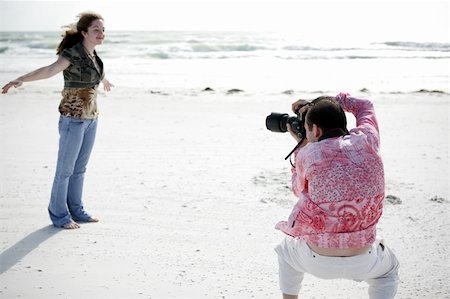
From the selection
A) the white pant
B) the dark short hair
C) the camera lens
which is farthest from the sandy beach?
the dark short hair

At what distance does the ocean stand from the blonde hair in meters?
8.85

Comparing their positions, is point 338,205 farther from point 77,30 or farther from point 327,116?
point 77,30

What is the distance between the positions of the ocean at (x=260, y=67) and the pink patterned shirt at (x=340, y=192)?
10.9 m

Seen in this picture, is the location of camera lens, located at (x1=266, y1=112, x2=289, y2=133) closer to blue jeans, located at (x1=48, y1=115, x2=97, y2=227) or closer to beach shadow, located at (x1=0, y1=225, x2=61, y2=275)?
blue jeans, located at (x1=48, y1=115, x2=97, y2=227)

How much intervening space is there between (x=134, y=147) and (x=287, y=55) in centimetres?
2132

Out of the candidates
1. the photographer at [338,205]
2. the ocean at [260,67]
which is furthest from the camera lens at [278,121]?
the ocean at [260,67]

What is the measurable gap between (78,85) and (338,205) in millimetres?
2595

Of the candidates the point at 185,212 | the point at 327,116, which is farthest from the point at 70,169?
the point at 327,116

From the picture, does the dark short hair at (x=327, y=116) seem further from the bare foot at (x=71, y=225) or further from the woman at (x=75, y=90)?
the bare foot at (x=71, y=225)

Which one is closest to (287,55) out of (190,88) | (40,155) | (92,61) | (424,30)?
(424,30)

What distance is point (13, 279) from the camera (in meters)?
3.54

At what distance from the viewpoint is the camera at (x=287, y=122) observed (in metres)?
2.63

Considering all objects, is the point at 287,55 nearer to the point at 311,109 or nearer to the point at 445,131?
the point at 445,131

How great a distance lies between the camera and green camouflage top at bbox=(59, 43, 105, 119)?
4.14 meters
